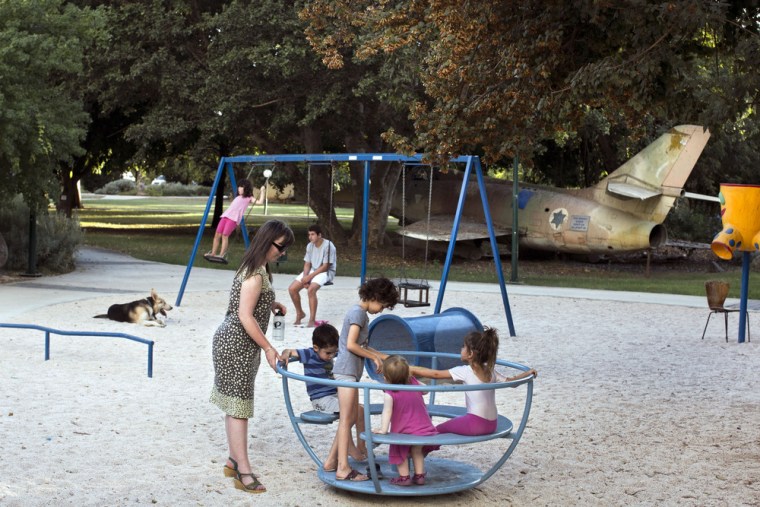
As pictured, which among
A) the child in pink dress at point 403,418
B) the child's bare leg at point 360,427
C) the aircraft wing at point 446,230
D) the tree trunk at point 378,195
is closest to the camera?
the child in pink dress at point 403,418

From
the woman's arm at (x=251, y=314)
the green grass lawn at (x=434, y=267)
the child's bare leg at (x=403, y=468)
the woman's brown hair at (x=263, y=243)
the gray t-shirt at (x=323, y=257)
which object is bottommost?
the green grass lawn at (x=434, y=267)

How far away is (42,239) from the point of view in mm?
22797

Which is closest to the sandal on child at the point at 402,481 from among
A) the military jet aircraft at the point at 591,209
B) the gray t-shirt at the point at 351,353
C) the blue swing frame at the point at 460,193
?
the gray t-shirt at the point at 351,353

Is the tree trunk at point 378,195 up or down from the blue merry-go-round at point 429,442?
up

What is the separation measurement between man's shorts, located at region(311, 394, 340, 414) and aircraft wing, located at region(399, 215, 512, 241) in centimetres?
1934

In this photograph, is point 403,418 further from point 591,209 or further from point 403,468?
point 591,209

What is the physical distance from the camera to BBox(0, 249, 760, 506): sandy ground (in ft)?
22.8

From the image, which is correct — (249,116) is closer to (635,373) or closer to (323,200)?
(323,200)

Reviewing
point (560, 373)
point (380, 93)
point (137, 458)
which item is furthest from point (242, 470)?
point (380, 93)

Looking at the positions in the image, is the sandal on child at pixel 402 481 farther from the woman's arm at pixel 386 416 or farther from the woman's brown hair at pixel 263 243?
the woman's brown hair at pixel 263 243

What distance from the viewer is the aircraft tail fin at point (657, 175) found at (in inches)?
1033

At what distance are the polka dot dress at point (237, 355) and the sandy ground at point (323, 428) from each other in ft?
2.03

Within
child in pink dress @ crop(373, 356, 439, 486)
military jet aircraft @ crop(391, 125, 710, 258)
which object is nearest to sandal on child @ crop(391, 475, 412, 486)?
child in pink dress @ crop(373, 356, 439, 486)

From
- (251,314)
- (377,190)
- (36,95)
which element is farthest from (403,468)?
(377,190)
